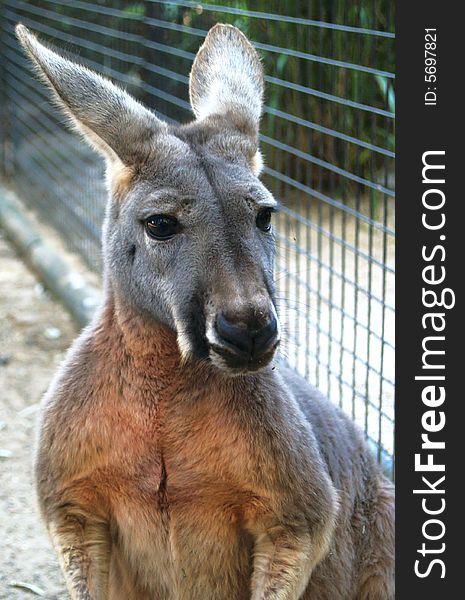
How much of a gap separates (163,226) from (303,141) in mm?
4025

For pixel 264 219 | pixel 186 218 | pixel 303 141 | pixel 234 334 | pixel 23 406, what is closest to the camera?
pixel 234 334

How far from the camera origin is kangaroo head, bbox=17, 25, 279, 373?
2.84 metres

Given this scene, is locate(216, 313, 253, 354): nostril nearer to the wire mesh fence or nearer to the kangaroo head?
the kangaroo head

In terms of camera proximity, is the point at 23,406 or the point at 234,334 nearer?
the point at 234,334

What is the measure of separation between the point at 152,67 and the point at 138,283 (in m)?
3.30

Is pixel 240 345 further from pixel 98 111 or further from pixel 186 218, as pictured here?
pixel 98 111

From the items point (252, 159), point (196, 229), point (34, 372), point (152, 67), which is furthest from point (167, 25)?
point (196, 229)

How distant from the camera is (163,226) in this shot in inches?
119

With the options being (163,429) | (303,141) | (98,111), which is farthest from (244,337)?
(303,141)

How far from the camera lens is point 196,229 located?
2963 millimetres

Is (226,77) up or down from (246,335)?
up

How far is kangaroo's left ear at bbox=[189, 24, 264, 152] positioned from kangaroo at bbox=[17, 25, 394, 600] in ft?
0.67

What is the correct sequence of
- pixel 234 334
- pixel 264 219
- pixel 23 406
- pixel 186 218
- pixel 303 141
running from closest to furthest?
pixel 234 334, pixel 186 218, pixel 264 219, pixel 23 406, pixel 303 141

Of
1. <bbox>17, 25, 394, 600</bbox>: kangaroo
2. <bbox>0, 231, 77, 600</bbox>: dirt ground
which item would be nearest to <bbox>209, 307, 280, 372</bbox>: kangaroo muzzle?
<bbox>17, 25, 394, 600</bbox>: kangaroo
